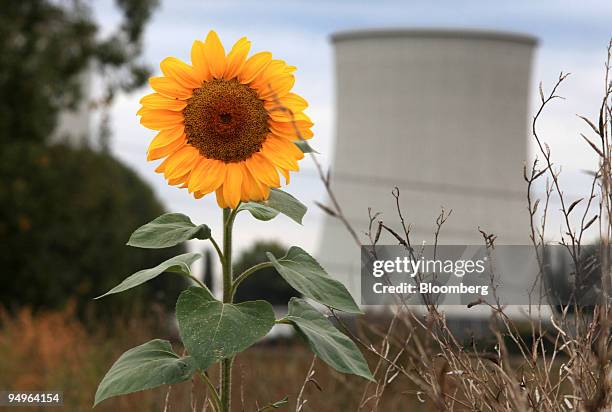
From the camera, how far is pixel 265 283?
585 inches

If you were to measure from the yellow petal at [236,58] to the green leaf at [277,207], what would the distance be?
222 mm

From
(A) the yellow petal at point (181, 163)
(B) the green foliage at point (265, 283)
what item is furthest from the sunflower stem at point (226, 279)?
(B) the green foliage at point (265, 283)

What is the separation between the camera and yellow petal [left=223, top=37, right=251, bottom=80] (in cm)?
145

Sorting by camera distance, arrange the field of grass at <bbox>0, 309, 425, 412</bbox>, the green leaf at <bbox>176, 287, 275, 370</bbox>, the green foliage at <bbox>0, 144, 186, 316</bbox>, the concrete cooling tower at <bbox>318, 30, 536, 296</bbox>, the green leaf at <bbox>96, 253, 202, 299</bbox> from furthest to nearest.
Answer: the concrete cooling tower at <bbox>318, 30, 536, 296</bbox>, the green foliage at <bbox>0, 144, 186, 316</bbox>, the field of grass at <bbox>0, 309, 425, 412</bbox>, the green leaf at <bbox>96, 253, 202, 299</bbox>, the green leaf at <bbox>176, 287, 275, 370</bbox>

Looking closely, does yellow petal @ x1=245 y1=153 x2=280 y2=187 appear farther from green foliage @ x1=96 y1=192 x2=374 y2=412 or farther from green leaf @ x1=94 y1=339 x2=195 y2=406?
green leaf @ x1=94 y1=339 x2=195 y2=406

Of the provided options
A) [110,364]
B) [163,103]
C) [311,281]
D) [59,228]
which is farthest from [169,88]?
[59,228]

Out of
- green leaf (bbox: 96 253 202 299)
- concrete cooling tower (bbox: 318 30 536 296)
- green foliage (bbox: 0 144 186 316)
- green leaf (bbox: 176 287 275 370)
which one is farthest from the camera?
concrete cooling tower (bbox: 318 30 536 296)

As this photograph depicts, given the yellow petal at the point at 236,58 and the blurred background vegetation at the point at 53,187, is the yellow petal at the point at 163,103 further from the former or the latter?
the blurred background vegetation at the point at 53,187

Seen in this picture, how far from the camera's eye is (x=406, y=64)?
911 centimetres

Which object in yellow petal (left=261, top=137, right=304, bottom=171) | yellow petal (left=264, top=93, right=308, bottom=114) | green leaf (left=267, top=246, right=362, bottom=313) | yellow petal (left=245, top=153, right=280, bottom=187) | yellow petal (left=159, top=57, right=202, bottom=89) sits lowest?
green leaf (left=267, top=246, right=362, bottom=313)

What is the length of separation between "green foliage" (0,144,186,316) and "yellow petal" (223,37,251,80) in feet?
23.8

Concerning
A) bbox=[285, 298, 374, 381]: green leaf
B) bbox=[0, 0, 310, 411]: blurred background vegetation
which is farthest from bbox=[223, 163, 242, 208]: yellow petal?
bbox=[0, 0, 310, 411]: blurred background vegetation

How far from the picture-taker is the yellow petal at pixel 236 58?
145 centimetres

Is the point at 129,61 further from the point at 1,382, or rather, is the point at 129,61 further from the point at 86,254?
the point at 1,382
